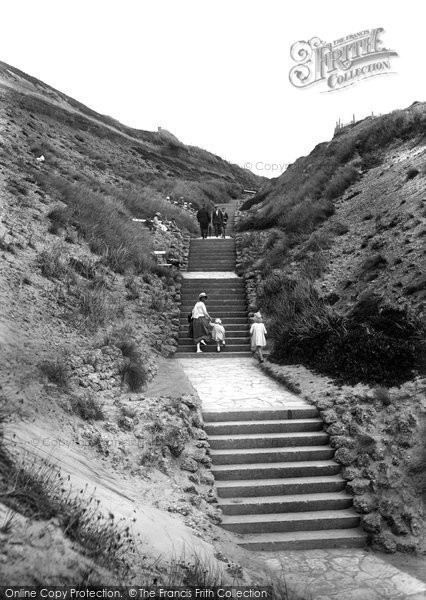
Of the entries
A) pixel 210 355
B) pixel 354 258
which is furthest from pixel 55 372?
pixel 354 258

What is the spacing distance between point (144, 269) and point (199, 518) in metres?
9.82

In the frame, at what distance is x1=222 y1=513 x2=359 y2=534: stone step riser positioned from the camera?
268 inches

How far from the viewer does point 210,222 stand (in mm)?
23078

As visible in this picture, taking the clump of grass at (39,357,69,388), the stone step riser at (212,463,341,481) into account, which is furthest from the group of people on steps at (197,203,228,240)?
the stone step riser at (212,463,341,481)

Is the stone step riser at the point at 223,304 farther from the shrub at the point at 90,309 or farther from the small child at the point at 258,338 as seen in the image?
the shrub at the point at 90,309

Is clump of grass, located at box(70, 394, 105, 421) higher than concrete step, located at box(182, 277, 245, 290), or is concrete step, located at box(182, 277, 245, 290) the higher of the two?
concrete step, located at box(182, 277, 245, 290)

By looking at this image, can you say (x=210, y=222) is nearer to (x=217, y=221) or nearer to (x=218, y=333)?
(x=217, y=221)

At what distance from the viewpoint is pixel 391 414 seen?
8.17m

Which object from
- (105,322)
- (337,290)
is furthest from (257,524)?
(337,290)

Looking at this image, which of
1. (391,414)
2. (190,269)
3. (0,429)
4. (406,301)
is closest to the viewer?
(0,429)

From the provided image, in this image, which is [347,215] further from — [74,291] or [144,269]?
[74,291]

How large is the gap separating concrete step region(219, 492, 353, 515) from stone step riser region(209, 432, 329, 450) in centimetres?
100

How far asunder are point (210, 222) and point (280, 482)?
54.5 ft

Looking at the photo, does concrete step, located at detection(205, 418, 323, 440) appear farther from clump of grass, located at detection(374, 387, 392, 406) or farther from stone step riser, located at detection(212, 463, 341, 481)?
clump of grass, located at detection(374, 387, 392, 406)
